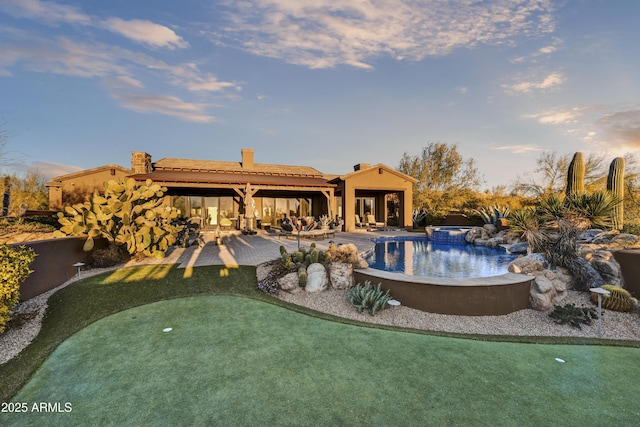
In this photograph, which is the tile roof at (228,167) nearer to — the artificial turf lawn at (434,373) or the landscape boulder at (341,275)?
the landscape boulder at (341,275)

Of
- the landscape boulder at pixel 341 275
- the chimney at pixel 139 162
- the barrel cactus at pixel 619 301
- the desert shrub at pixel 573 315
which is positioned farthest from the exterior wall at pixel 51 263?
the barrel cactus at pixel 619 301

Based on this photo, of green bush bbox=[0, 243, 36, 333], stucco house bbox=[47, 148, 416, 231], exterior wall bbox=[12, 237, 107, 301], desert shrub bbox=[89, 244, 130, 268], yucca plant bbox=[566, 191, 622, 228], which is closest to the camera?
green bush bbox=[0, 243, 36, 333]

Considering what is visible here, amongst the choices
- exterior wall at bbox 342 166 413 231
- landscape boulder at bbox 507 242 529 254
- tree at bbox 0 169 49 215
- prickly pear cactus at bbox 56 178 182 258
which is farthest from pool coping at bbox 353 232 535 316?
tree at bbox 0 169 49 215

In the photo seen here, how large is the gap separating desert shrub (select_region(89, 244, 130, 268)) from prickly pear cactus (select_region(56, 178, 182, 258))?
276 mm

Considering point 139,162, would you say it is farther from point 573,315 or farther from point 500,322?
point 573,315

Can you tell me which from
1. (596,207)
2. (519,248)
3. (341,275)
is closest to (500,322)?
(341,275)

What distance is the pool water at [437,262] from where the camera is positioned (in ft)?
28.5

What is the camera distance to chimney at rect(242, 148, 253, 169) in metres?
22.4

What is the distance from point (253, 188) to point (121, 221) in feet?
27.2

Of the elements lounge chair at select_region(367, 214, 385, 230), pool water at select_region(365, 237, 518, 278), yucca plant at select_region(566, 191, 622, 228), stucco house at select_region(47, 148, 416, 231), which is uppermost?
stucco house at select_region(47, 148, 416, 231)

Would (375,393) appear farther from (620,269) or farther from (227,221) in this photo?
(227,221)

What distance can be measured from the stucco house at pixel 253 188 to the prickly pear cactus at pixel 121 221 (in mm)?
6706

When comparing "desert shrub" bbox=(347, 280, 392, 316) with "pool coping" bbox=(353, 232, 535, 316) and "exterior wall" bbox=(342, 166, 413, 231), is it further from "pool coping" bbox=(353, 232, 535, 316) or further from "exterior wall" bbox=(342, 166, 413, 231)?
"exterior wall" bbox=(342, 166, 413, 231)

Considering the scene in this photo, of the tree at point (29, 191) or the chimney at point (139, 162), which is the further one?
the tree at point (29, 191)
